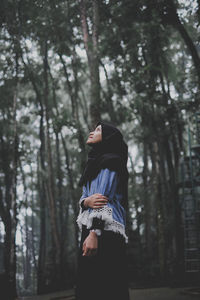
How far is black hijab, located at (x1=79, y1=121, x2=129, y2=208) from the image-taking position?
2.40 m

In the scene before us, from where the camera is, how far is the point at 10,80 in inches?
448

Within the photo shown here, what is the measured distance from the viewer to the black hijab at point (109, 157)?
2.40 meters

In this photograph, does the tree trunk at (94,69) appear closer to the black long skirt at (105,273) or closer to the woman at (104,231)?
the woman at (104,231)

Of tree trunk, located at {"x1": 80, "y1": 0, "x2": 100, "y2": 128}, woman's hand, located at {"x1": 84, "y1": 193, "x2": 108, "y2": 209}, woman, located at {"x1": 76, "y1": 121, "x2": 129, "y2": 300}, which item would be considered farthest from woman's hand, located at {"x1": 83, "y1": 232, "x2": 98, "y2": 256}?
tree trunk, located at {"x1": 80, "y1": 0, "x2": 100, "y2": 128}

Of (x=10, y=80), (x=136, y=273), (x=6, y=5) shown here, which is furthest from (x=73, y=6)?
(x=136, y=273)

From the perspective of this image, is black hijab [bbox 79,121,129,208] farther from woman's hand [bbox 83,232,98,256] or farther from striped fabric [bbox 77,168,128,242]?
woman's hand [bbox 83,232,98,256]

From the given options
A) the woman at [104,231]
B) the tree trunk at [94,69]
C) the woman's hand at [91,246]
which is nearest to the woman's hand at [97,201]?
the woman at [104,231]

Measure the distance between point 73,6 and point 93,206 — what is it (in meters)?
9.23

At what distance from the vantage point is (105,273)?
2205mm

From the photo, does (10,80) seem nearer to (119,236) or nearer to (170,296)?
(170,296)

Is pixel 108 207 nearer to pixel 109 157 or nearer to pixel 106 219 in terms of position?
pixel 106 219

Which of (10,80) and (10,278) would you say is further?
(10,80)

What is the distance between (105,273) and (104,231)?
30cm

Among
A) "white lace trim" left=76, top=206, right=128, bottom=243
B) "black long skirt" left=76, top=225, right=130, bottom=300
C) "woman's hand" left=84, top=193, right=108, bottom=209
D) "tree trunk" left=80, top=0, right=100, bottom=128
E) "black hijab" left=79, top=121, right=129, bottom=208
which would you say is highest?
"tree trunk" left=80, top=0, right=100, bottom=128
